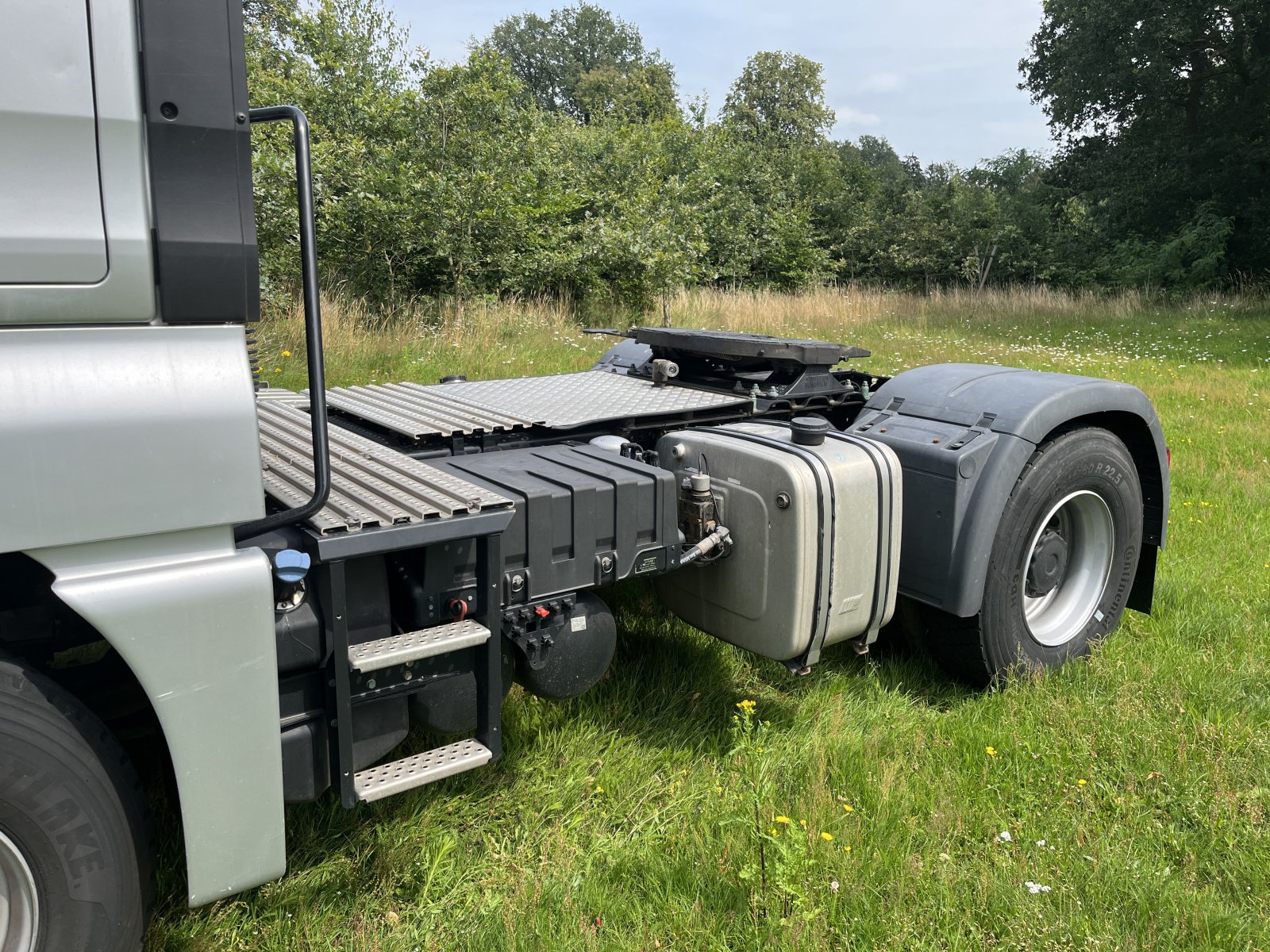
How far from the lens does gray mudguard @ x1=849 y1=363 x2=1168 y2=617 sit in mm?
3215

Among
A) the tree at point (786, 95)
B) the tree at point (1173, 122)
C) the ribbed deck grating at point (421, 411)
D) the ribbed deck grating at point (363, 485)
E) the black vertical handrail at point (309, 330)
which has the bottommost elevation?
the ribbed deck grating at point (363, 485)

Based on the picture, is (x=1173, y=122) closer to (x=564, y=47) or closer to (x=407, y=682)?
(x=407, y=682)

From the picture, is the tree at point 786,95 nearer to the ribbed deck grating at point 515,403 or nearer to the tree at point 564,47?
the tree at point 564,47

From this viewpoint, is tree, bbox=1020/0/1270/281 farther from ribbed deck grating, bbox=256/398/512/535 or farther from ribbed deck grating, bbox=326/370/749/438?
ribbed deck grating, bbox=256/398/512/535

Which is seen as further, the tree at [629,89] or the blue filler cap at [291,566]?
the tree at [629,89]

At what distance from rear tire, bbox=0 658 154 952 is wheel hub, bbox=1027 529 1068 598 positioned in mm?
3081

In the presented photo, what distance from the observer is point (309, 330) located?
1787 mm

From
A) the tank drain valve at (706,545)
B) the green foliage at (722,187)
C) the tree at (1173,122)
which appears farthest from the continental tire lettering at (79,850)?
the tree at (1173,122)

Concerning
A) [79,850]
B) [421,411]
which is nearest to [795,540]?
[421,411]

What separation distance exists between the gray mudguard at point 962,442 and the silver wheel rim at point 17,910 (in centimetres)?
262

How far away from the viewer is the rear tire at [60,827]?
169cm

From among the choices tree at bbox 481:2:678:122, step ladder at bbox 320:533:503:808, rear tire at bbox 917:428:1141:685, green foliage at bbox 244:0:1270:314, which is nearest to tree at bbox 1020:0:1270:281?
green foliage at bbox 244:0:1270:314

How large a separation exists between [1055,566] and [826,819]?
5.18 ft

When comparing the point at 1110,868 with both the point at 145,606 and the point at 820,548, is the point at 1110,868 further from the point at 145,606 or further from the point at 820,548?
the point at 145,606
